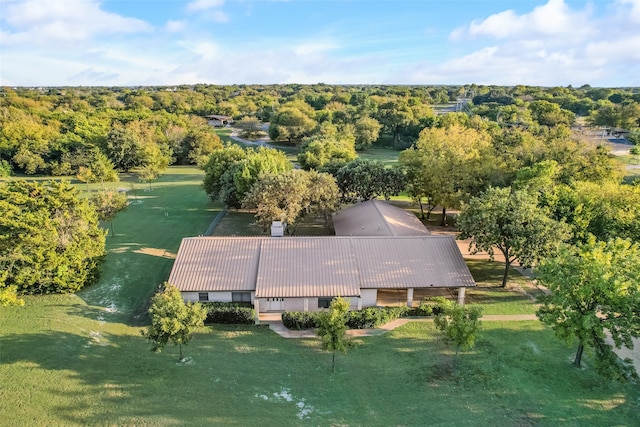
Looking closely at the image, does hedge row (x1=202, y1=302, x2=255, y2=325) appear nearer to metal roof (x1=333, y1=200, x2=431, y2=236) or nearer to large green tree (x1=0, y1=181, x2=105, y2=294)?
large green tree (x1=0, y1=181, x2=105, y2=294)

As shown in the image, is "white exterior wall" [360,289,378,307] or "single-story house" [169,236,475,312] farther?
"white exterior wall" [360,289,378,307]

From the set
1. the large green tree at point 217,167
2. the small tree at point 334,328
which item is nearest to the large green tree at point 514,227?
the small tree at point 334,328

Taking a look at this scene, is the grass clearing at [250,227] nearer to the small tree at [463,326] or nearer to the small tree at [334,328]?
the small tree at [334,328]

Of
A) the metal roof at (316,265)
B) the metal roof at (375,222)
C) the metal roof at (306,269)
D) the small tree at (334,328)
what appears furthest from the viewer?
the metal roof at (375,222)

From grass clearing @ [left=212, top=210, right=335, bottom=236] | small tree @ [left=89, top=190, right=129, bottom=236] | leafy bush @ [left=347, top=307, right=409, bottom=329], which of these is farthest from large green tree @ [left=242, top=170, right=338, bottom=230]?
leafy bush @ [left=347, top=307, right=409, bottom=329]

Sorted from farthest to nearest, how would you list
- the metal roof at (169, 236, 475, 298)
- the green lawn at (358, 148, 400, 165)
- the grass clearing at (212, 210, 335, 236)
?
the green lawn at (358, 148, 400, 165), the grass clearing at (212, 210, 335, 236), the metal roof at (169, 236, 475, 298)

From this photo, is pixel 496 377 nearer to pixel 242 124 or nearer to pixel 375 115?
pixel 375 115
